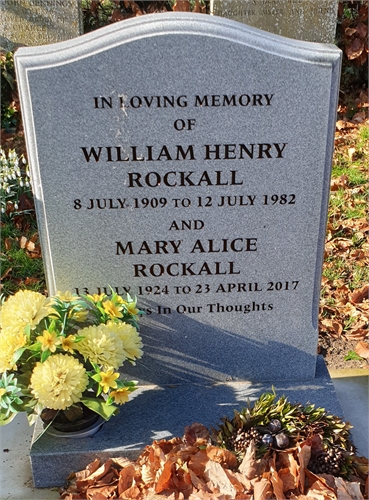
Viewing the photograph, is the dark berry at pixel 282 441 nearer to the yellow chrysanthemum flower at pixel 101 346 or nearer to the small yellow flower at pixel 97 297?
the yellow chrysanthemum flower at pixel 101 346

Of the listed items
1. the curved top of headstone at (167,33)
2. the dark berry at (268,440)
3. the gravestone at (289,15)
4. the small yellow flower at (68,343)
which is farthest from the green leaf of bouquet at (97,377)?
the gravestone at (289,15)

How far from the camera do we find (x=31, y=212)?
4.80 metres

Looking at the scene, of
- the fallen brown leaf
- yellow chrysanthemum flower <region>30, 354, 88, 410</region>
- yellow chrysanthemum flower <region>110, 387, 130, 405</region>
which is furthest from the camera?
the fallen brown leaf

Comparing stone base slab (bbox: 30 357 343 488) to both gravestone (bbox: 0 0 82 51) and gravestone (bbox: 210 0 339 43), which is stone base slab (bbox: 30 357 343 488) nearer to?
gravestone (bbox: 210 0 339 43)

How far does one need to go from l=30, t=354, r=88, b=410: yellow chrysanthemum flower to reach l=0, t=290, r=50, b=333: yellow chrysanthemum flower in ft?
0.58

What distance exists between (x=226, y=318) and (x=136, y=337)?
0.50 meters

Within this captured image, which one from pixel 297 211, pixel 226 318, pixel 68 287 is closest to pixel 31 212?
pixel 68 287

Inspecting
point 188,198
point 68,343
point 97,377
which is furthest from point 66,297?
point 188,198

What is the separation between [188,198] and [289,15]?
384cm

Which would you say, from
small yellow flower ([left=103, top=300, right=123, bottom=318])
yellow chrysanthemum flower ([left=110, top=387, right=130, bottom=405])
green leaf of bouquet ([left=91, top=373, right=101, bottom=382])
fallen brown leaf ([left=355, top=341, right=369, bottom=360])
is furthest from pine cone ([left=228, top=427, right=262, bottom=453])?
fallen brown leaf ([left=355, top=341, right=369, bottom=360])

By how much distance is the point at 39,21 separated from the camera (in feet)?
19.5

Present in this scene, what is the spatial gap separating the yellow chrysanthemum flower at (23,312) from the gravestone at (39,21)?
4.24 metres

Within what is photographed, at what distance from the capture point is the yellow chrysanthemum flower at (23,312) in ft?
7.79

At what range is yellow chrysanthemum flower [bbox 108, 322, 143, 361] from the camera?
2.49 m
